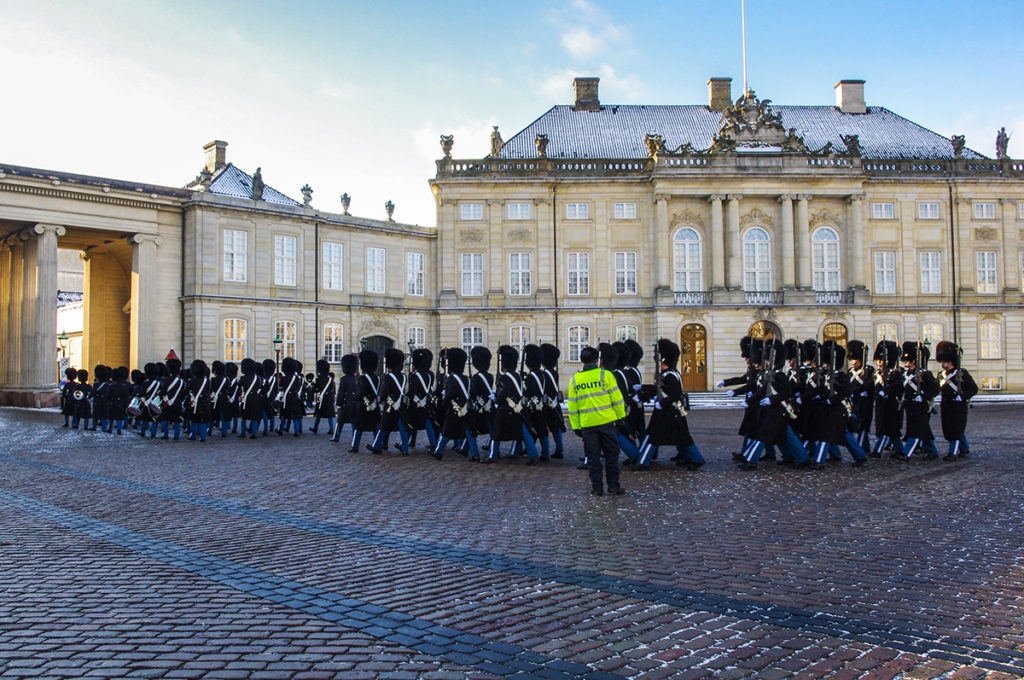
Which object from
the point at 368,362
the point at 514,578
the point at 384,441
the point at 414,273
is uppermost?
the point at 414,273

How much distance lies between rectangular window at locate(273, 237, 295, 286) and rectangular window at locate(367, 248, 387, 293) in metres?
4.12

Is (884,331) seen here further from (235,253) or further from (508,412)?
(508,412)

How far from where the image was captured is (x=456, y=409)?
15.6m

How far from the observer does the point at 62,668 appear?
4.68m

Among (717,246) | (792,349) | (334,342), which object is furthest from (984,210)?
(792,349)

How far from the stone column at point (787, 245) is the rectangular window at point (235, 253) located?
83.8 ft

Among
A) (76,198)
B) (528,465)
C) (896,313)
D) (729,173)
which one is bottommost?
(528,465)

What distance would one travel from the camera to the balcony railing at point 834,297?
42.4 meters

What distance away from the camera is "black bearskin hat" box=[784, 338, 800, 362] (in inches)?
603

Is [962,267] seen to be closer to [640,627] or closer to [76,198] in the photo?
[76,198]

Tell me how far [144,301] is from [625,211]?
2297cm

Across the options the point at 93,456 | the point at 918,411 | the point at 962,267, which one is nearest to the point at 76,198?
the point at 93,456

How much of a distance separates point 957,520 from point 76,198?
33.7m

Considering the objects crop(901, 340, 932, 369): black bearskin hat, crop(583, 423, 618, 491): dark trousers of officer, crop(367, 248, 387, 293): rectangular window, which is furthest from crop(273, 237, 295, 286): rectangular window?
crop(583, 423, 618, 491): dark trousers of officer
